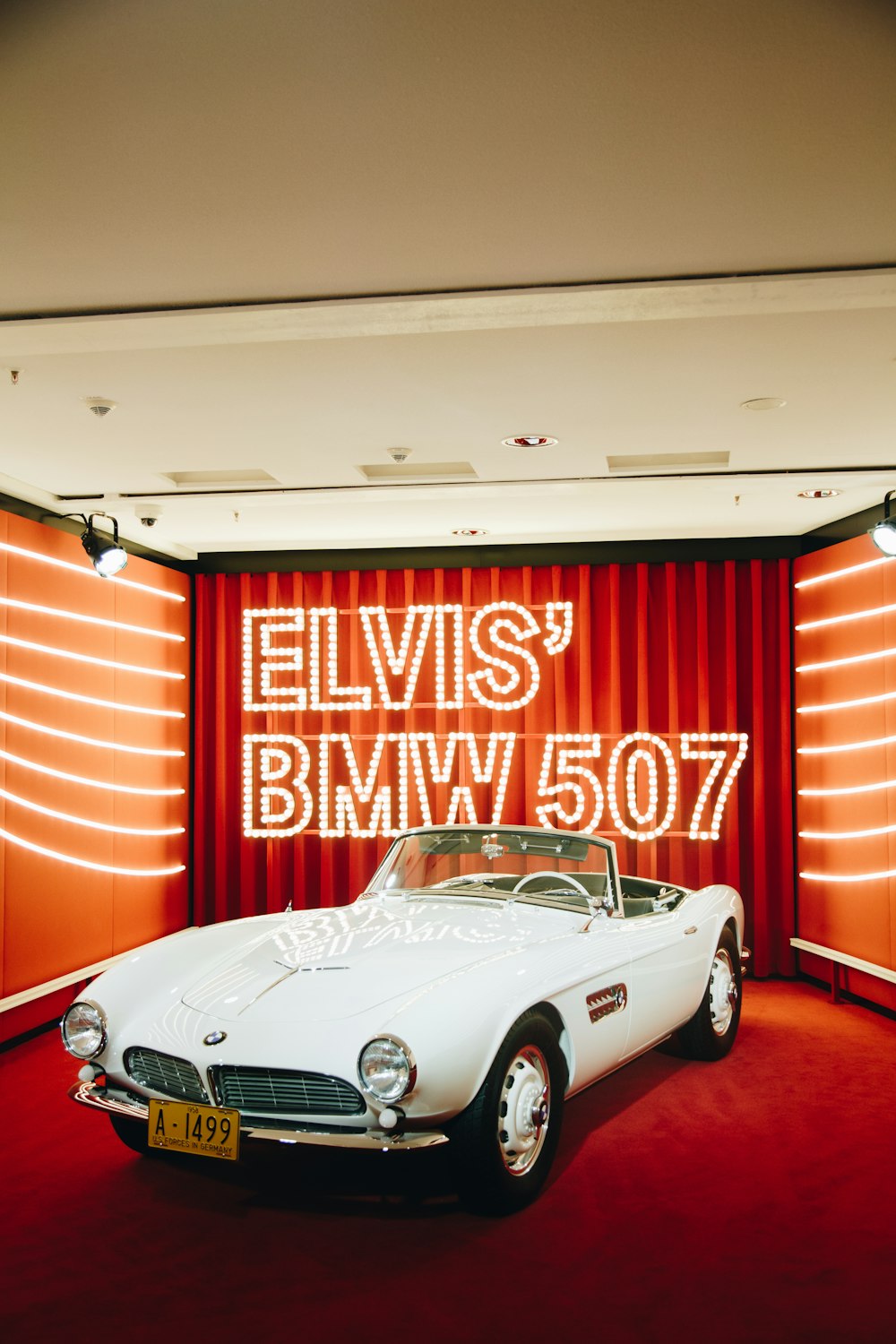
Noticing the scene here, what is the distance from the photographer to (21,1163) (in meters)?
3.34

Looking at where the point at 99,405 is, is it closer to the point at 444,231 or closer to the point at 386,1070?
the point at 444,231

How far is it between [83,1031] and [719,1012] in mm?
2775

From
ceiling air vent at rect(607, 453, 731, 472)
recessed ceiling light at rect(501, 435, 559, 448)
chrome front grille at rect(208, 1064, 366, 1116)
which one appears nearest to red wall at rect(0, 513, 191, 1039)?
chrome front grille at rect(208, 1064, 366, 1116)

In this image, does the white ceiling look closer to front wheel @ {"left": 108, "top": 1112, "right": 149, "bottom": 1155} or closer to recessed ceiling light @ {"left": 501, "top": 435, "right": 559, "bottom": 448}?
recessed ceiling light @ {"left": 501, "top": 435, "right": 559, "bottom": 448}

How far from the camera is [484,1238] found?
9.00 ft

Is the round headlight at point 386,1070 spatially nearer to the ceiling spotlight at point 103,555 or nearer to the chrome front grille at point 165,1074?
the chrome front grille at point 165,1074

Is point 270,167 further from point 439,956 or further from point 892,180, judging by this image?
point 439,956

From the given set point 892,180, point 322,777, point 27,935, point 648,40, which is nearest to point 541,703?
point 322,777

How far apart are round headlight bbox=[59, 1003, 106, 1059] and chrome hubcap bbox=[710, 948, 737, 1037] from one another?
2618 millimetres

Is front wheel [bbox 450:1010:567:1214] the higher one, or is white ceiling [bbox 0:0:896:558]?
white ceiling [bbox 0:0:896:558]

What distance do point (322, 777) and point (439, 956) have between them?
3398 millimetres

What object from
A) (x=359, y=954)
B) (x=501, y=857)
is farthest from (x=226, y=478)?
(x=359, y=954)

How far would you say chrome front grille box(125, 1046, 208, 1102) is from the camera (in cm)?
281

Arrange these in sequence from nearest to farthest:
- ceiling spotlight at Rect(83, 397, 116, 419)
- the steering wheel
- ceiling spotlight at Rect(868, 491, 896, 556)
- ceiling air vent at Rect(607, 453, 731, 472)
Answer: ceiling spotlight at Rect(83, 397, 116, 419) → the steering wheel → ceiling spotlight at Rect(868, 491, 896, 556) → ceiling air vent at Rect(607, 453, 731, 472)
